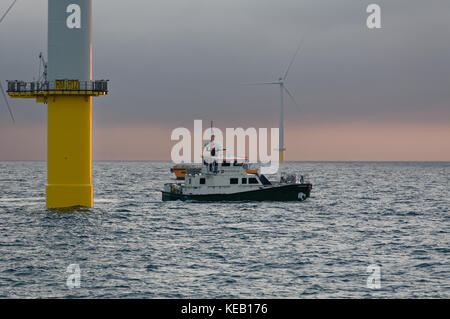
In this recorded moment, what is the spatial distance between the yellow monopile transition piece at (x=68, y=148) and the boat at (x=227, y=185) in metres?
23.8

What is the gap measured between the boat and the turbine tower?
23577 millimetres

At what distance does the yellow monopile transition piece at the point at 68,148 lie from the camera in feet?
158

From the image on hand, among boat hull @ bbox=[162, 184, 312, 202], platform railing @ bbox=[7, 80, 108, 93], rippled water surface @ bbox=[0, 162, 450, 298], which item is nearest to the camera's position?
rippled water surface @ bbox=[0, 162, 450, 298]

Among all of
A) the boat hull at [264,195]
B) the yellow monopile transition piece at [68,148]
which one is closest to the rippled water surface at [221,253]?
the yellow monopile transition piece at [68,148]

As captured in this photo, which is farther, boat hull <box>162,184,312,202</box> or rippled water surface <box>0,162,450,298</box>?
boat hull <box>162,184,312,202</box>

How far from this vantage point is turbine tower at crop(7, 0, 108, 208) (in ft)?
158

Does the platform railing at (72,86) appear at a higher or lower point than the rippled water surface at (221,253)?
higher

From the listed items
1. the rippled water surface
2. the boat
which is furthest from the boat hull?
the rippled water surface

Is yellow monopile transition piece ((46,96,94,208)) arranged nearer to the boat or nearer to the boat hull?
the boat

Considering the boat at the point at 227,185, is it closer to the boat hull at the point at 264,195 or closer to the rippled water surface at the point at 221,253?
the boat hull at the point at 264,195

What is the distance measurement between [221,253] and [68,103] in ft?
62.4

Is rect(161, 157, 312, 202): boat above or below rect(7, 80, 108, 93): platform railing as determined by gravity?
below
